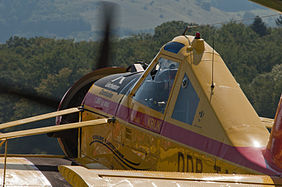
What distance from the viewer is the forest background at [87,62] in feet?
198

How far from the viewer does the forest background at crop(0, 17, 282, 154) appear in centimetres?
6048

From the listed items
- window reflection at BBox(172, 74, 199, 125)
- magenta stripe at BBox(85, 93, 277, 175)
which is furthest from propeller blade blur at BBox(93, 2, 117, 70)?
window reflection at BBox(172, 74, 199, 125)

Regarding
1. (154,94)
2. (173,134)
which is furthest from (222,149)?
(154,94)

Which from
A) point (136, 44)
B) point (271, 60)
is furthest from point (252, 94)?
point (136, 44)

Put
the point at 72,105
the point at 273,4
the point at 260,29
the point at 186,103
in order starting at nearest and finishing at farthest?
the point at 273,4, the point at 186,103, the point at 72,105, the point at 260,29

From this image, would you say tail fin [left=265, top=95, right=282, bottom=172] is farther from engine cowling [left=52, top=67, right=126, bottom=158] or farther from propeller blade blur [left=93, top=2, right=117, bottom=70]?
propeller blade blur [left=93, top=2, right=117, bottom=70]

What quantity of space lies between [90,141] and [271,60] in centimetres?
6384

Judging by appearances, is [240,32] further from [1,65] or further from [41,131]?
[41,131]

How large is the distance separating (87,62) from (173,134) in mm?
83171

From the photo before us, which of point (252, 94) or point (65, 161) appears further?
point (252, 94)

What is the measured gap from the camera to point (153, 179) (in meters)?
3.96

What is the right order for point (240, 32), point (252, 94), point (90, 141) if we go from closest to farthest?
1. point (90, 141)
2. point (252, 94)
3. point (240, 32)

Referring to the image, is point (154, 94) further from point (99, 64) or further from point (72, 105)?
point (99, 64)

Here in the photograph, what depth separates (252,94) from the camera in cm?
5631
